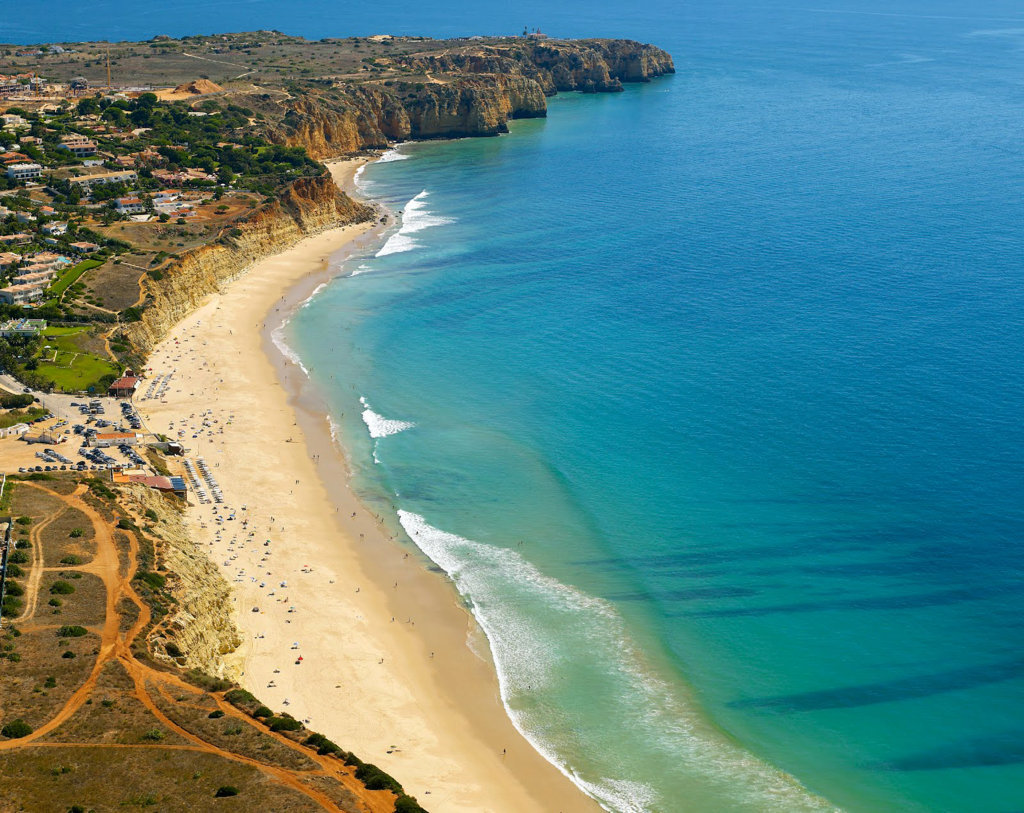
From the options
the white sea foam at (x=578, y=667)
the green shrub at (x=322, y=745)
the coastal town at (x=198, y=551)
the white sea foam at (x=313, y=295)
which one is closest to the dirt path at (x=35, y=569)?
the coastal town at (x=198, y=551)

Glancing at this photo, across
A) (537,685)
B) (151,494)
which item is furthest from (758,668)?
(151,494)

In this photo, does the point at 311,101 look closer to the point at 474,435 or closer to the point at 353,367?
the point at 353,367

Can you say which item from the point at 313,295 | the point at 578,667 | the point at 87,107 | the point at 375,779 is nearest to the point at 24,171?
the point at 87,107

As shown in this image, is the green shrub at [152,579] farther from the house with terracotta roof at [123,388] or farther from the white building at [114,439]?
the house with terracotta roof at [123,388]

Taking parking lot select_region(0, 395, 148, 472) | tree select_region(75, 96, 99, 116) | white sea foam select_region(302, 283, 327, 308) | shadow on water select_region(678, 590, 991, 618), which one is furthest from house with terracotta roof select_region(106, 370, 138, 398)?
tree select_region(75, 96, 99, 116)

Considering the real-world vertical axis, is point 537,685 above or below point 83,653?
below

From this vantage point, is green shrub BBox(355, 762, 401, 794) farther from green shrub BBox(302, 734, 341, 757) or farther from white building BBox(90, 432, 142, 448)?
white building BBox(90, 432, 142, 448)

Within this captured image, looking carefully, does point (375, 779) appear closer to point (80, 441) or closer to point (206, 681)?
point (206, 681)
